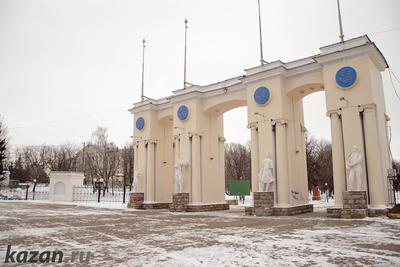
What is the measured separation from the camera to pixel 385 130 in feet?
48.9

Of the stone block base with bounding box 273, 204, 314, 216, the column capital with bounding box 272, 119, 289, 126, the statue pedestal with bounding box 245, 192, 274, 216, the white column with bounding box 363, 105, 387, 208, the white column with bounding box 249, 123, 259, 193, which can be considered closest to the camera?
the white column with bounding box 363, 105, 387, 208

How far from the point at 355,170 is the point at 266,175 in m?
Answer: 4.17

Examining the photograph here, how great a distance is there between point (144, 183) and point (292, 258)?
18307mm

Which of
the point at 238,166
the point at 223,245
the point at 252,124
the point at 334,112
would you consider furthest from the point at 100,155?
the point at 223,245

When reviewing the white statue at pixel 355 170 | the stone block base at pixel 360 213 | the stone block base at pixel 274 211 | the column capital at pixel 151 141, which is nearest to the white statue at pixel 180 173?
the column capital at pixel 151 141

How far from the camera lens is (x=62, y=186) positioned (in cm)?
3578

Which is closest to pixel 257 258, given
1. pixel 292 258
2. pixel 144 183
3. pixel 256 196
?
pixel 292 258

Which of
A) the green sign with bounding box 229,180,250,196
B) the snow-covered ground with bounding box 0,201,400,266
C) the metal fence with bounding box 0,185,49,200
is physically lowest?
the snow-covered ground with bounding box 0,201,400,266

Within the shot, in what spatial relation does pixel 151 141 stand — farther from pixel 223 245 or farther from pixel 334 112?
pixel 223 245

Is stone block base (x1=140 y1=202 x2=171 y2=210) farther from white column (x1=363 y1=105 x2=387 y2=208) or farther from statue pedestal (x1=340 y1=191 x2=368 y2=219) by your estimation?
white column (x1=363 y1=105 x2=387 y2=208)

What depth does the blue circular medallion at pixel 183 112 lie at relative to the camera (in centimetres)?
2102

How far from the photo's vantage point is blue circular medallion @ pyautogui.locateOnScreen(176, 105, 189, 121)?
21022 mm

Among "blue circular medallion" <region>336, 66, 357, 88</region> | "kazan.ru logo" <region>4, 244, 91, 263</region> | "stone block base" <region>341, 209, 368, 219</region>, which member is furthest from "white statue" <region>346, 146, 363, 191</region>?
"kazan.ru logo" <region>4, 244, 91, 263</region>

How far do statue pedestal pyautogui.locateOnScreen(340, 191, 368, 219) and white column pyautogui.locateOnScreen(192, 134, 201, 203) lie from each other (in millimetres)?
9045
